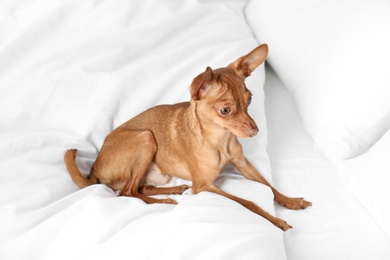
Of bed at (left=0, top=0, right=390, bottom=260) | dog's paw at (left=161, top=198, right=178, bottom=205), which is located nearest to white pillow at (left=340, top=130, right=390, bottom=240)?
bed at (left=0, top=0, right=390, bottom=260)

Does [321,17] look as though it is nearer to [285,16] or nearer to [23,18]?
[285,16]

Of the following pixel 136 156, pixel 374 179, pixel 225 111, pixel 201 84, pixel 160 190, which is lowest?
pixel 160 190

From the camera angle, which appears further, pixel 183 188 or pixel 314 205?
pixel 183 188

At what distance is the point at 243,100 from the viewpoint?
1.75m

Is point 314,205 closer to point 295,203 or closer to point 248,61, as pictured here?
point 295,203

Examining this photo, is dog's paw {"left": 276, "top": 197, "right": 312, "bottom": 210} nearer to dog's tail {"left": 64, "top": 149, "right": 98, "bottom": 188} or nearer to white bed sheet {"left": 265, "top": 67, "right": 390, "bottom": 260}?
white bed sheet {"left": 265, "top": 67, "right": 390, "bottom": 260}

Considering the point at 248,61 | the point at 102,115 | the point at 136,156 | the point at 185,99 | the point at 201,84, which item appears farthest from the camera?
the point at 185,99

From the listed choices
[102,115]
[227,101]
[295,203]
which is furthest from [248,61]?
[102,115]

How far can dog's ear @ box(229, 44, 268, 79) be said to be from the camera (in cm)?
183

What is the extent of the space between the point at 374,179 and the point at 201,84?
83 cm

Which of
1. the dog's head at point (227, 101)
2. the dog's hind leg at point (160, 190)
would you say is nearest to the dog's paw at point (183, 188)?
the dog's hind leg at point (160, 190)

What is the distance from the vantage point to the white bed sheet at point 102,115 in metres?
1.51

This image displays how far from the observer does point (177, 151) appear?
2.06m

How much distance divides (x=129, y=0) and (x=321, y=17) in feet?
3.45
